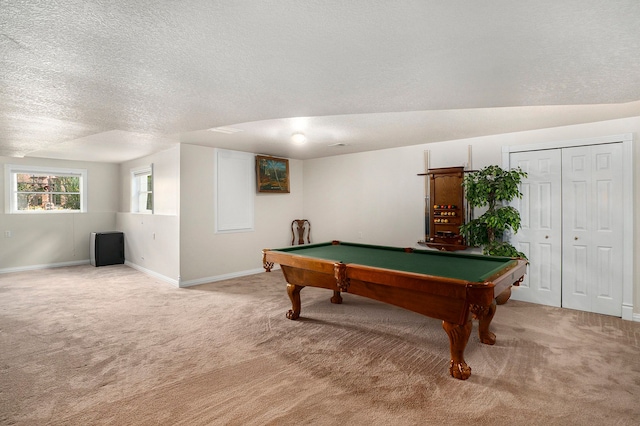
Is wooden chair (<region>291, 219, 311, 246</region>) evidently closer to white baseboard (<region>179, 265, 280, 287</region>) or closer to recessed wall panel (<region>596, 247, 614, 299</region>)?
white baseboard (<region>179, 265, 280, 287</region>)

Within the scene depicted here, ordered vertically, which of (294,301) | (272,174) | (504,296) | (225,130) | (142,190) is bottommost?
(294,301)

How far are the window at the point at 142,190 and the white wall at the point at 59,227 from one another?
1114 millimetres

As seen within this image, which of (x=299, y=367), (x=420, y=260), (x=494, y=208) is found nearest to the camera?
(x=299, y=367)

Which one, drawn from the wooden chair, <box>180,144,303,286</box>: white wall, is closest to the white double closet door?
the wooden chair

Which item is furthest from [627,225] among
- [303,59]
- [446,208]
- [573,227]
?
[303,59]

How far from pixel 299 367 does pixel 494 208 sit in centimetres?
354

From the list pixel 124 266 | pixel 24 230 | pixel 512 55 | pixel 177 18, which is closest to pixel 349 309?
pixel 512 55

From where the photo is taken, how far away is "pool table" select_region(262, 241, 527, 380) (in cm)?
246

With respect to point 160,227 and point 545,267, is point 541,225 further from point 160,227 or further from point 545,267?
point 160,227

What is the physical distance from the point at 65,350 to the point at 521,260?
447cm

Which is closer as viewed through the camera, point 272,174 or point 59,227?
point 272,174

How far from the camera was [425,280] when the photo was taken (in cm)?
254

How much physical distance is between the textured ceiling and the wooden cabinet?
1.57 m

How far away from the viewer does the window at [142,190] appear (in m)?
6.82
